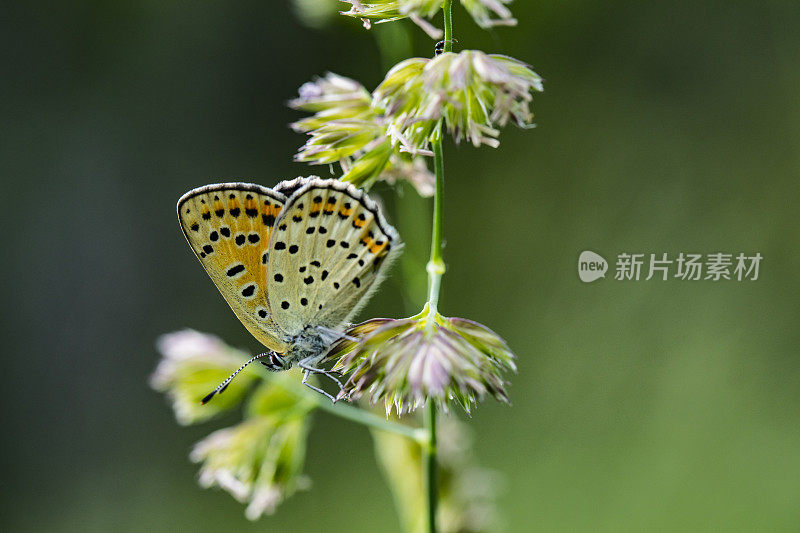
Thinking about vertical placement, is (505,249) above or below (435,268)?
above

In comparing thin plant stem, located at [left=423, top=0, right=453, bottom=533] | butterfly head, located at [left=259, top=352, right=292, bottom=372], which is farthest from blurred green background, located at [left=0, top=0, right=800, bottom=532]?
thin plant stem, located at [left=423, top=0, right=453, bottom=533]

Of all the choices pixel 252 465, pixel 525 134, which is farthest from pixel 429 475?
pixel 525 134

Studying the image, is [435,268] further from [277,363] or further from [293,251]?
[277,363]

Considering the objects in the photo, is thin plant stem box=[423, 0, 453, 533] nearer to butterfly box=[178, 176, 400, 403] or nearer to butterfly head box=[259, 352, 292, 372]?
butterfly box=[178, 176, 400, 403]

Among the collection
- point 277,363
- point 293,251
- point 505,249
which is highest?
point 505,249

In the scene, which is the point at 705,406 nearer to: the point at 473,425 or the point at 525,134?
the point at 473,425

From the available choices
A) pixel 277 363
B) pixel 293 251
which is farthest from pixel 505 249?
pixel 293 251
